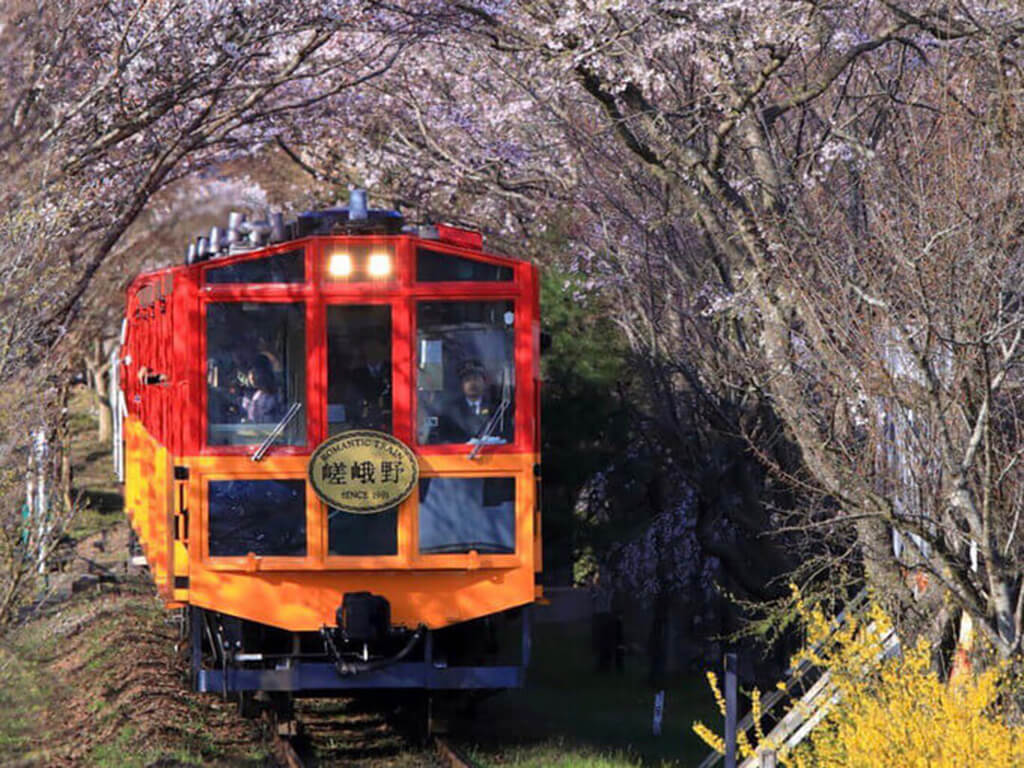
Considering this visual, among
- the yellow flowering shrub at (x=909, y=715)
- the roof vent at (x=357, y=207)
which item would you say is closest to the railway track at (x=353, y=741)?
the yellow flowering shrub at (x=909, y=715)

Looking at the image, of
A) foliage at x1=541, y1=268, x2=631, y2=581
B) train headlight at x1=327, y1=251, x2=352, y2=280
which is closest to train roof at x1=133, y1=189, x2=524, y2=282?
train headlight at x1=327, y1=251, x2=352, y2=280

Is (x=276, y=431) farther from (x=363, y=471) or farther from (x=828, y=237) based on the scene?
(x=828, y=237)

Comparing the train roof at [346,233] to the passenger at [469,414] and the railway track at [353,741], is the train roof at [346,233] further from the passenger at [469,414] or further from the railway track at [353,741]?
the railway track at [353,741]

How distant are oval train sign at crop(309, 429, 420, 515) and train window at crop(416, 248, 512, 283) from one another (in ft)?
3.23

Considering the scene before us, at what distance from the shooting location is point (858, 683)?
7.66 metres

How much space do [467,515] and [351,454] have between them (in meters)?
0.77

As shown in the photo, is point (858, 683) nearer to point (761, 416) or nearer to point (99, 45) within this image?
point (761, 416)

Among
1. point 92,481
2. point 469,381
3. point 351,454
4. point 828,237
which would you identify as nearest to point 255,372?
point 351,454

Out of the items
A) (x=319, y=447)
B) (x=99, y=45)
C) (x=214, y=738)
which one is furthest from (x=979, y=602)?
(x=99, y=45)

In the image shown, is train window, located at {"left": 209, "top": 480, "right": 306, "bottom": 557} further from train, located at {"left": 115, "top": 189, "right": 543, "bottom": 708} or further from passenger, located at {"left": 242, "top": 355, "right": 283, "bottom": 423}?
passenger, located at {"left": 242, "top": 355, "right": 283, "bottom": 423}

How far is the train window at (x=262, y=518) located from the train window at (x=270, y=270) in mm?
1187

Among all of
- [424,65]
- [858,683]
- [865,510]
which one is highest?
[424,65]

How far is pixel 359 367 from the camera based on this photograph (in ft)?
31.2

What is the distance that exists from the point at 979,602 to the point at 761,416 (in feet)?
16.2
